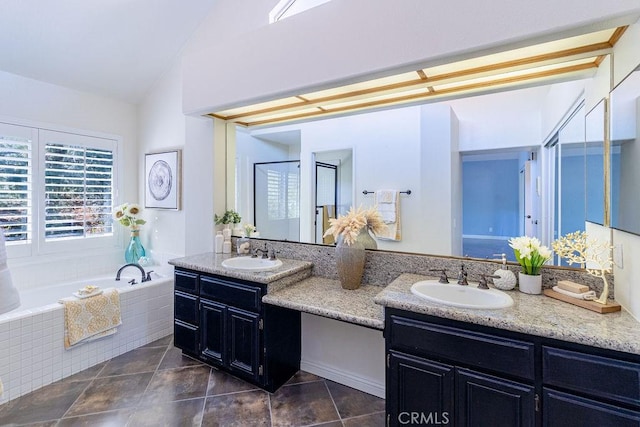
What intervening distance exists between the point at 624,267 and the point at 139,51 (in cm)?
432

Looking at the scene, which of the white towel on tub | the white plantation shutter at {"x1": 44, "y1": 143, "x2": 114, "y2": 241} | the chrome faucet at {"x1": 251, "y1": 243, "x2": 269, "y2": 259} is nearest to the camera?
the white towel on tub

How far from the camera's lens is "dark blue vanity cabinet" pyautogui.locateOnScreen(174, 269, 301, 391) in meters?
2.13

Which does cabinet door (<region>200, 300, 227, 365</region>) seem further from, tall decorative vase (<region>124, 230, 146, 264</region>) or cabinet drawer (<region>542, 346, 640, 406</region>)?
cabinet drawer (<region>542, 346, 640, 406</region>)

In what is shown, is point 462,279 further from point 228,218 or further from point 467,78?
point 228,218

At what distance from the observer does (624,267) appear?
4.66 ft

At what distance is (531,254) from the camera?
5.47ft

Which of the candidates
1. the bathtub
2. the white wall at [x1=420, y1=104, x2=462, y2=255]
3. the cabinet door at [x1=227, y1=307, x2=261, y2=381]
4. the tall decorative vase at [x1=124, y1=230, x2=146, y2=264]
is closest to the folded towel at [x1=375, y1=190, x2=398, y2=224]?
the white wall at [x1=420, y1=104, x2=462, y2=255]

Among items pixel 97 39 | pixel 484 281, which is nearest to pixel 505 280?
pixel 484 281

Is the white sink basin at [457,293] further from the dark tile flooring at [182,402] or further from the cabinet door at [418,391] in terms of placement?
the dark tile flooring at [182,402]

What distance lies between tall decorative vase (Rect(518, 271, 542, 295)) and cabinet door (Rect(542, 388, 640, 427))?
54 centimetres

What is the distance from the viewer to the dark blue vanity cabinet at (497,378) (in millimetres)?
1165

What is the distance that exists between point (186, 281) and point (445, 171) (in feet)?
7.03

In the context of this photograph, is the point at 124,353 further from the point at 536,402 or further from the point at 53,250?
the point at 536,402

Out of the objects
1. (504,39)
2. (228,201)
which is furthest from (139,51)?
(504,39)
